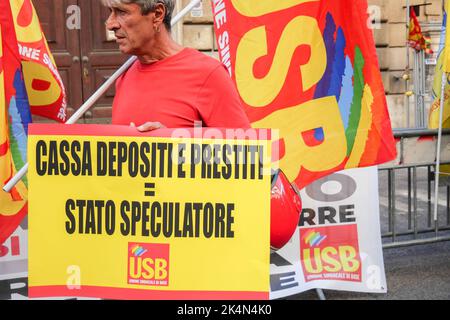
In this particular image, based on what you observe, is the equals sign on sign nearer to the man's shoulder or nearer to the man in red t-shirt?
the man in red t-shirt

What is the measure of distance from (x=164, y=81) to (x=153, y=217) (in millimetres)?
481

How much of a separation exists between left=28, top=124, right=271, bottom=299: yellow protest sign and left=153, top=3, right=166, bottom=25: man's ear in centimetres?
43

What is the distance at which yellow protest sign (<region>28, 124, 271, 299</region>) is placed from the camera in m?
2.36

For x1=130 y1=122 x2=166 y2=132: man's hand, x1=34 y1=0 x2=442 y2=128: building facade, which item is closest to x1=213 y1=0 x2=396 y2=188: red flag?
x1=130 y1=122 x2=166 y2=132: man's hand

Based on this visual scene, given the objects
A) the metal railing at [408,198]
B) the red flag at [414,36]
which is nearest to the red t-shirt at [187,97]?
the metal railing at [408,198]

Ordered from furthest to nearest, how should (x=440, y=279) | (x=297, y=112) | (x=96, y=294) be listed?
(x=440, y=279) < (x=297, y=112) < (x=96, y=294)

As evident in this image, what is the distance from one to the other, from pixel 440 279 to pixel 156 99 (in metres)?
3.59

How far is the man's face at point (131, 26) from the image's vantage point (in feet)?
8.31

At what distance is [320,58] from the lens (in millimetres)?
4289

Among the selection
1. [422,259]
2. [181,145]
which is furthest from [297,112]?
[422,259]

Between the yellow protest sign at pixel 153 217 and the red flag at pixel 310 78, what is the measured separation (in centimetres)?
175

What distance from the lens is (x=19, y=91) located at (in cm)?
402
